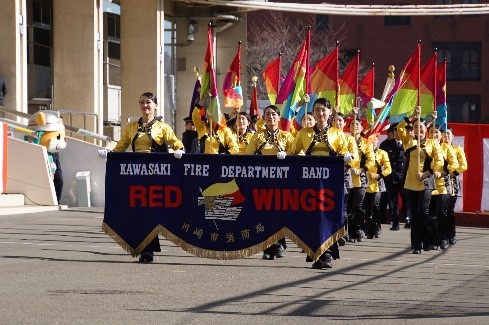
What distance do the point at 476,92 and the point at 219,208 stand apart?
64457 mm

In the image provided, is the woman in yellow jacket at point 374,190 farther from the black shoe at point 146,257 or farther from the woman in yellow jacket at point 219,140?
the black shoe at point 146,257

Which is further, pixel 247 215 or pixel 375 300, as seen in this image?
pixel 247 215

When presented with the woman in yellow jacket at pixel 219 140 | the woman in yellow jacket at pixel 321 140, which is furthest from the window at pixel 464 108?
the woman in yellow jacket at pixel 321 140

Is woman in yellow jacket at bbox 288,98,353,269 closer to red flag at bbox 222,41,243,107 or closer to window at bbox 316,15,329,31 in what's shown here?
red flag at bbox 222,41,243,107

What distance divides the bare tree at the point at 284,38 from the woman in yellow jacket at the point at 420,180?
46.3 meters

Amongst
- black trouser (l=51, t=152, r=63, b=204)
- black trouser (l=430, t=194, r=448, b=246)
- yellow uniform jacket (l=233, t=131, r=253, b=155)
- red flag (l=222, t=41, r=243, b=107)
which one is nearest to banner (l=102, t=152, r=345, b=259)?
yellow uniform jacket (l=233, t=131, r=253, b=155)

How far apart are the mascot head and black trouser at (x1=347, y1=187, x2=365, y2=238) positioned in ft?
26.0

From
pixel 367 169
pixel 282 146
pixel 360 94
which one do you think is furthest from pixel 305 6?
pixel 282 146

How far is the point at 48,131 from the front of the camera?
27266mm

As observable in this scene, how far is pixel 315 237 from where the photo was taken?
15.4 metres

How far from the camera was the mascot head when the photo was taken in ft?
89.2

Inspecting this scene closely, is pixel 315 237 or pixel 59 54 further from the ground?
pixel 59 54

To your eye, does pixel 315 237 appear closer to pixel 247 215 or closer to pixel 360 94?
pixel 247 215

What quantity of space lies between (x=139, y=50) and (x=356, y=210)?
16316mm
